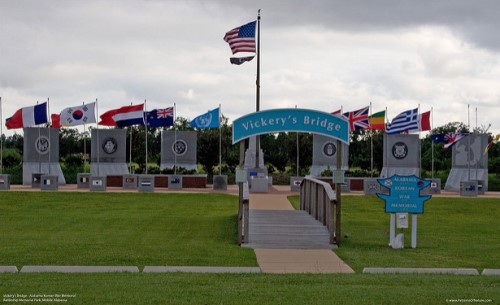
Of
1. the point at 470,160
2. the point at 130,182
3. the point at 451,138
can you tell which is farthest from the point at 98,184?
the point at 470,160

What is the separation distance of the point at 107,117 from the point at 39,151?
19.5 ft

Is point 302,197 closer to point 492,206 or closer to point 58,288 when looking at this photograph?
point 492,206

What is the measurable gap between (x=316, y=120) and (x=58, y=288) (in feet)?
32.4

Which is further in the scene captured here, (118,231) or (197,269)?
(118,231)

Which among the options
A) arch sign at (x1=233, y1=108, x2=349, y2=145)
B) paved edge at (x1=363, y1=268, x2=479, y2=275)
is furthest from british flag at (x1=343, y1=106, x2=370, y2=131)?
paved edge at (x1=363, y1=268, x2=479, y2=275)

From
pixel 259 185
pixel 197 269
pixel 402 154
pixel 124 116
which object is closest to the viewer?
pixel 197 269

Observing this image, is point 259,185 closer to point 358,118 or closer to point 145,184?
point 145,184

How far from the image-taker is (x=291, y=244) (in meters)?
18.4

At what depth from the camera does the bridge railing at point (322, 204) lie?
18844 mm

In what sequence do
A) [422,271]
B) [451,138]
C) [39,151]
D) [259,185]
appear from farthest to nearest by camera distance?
[39,151]
[451,138]
[259,185]
[422,271]

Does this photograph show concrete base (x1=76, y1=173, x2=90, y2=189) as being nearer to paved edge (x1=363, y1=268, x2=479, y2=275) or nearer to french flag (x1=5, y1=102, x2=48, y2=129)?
french flag (x1=5, y1=102, x2=48, y2=129)

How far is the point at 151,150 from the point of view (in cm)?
8444

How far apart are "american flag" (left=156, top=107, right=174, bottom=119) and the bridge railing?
18.6 meters

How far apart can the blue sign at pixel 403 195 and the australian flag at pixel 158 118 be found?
1127 inches
